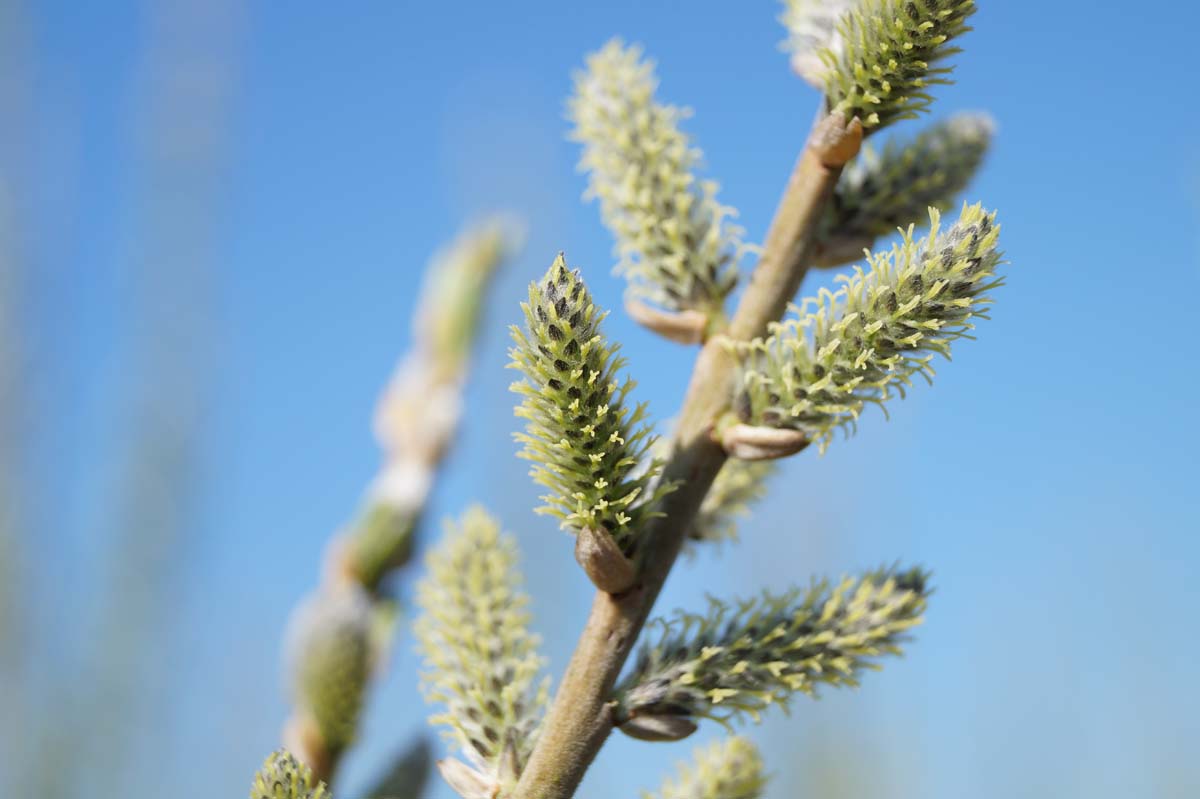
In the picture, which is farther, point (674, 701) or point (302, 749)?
point (302, 749)

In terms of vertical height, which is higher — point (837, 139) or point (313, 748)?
point (837, 139)

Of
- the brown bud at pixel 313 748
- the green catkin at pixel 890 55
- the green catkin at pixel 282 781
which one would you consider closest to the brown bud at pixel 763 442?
the green catkin at pixel 890 55

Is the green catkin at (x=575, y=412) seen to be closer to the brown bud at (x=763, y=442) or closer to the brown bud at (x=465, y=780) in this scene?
the brown bud at (x=763, y=442)

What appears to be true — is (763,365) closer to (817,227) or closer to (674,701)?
(817,227)

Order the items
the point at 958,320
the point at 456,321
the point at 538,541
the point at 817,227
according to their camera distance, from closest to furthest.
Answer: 1. the point at 958,320
2. the point at 817,227
3. the point at 456,321
4. the point at 538,541

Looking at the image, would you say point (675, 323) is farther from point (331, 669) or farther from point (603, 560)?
point (331, 669)

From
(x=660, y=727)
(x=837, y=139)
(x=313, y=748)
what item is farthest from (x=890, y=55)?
(x=313, y=748)

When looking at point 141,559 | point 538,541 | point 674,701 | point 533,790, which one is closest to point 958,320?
point 674,701

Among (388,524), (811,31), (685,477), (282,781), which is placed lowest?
(282,781)
